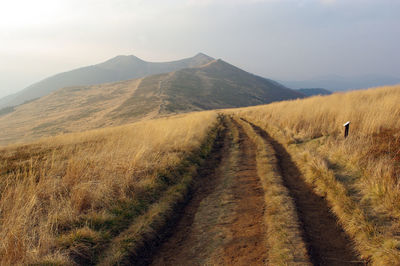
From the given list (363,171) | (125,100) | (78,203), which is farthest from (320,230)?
(125,100)

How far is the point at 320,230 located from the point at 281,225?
0.76m

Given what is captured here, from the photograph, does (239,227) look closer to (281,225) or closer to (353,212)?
(281,225)

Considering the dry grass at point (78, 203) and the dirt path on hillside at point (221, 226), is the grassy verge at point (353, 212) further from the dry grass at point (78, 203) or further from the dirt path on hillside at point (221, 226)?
the dry grass at point (78, 203)

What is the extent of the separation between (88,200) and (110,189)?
1.86 feet

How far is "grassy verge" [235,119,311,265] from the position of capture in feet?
12.4

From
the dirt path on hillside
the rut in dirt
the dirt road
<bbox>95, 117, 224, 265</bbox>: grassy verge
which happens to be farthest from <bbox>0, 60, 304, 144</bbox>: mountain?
the rut in dirt

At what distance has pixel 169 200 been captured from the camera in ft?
20.4

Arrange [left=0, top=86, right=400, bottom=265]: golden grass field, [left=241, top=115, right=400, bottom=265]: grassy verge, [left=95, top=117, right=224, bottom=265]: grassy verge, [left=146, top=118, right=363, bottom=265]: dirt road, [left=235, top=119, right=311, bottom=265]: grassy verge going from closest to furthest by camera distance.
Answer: [left=241, top=115, right=400, bottom=265]: grassy verge < [left=235, top=119, right=311, bottom=265]: grassy verge < [left=0, top=86, right=400, bottom=265]: golden grass field < [left=146, top=118, right=363, bottom=265]: dirt road < [left=95, top=117, right=224, bottom=265]: grassy verge

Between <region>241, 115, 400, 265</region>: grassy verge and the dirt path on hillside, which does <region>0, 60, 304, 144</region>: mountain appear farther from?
<region>241, 115, 400, 265</region>: grassy verge

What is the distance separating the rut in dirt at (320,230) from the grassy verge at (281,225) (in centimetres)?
16

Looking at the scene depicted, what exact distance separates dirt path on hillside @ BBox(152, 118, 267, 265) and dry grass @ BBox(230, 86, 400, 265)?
1702mm

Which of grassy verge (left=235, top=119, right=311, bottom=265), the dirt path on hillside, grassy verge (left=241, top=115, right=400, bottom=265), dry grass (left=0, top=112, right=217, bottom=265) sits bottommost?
the dirt path on hillside

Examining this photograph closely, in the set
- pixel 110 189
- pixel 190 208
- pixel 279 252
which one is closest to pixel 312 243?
pixel 279 252

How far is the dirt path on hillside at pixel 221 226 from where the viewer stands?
411 cm
